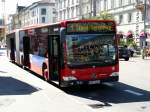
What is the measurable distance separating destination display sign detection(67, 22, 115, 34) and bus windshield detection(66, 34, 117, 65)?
18cm

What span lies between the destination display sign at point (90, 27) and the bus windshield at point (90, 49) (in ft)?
0.60

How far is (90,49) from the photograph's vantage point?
53.3 feet

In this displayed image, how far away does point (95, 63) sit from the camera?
53.4 feet

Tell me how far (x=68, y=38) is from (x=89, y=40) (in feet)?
2.68

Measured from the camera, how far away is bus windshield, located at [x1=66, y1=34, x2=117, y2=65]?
16.0 meters

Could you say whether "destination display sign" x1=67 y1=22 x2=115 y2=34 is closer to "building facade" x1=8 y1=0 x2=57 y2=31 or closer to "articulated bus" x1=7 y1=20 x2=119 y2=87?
"articulated bus" x1=7 y1=20 x2=119 y2=87

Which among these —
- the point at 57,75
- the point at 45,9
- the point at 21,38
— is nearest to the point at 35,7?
the point at 45,9

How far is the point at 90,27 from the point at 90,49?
84 cm

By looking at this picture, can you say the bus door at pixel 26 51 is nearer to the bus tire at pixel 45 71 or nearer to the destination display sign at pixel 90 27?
the bus tire at pixel 45 71

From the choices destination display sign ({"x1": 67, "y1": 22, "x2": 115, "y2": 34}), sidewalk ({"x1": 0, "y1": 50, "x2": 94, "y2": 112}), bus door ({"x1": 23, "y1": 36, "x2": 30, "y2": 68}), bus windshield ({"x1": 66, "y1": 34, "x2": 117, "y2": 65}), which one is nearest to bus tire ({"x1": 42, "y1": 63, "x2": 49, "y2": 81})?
sidewalk ({"x1": 0, "y1": 50, "x2": 94, "y2": 112})

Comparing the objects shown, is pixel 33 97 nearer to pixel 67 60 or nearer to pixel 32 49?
pixel 67 60

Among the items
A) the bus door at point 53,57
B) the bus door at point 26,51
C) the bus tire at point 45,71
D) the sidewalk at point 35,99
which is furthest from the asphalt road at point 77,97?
the bus door at point 26,51

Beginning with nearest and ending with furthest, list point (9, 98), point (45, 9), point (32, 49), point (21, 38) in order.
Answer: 1. point (9, 98)
2. point (32, 49)
3. point (21, 38)
4. point (45, 9)

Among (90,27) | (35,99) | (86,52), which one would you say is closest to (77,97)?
(35,99)
